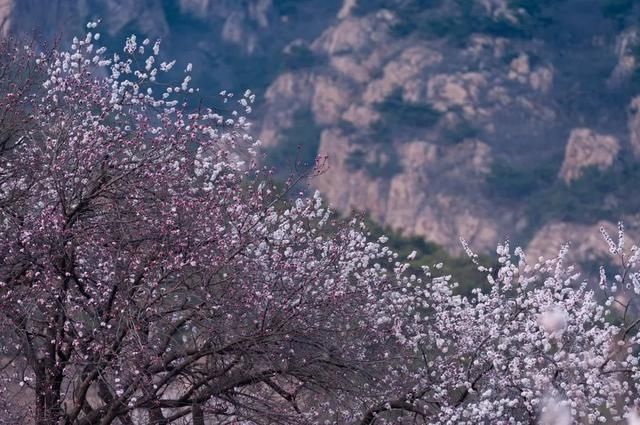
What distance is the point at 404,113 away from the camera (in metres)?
67.4

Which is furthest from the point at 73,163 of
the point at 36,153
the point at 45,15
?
the point at 45,15

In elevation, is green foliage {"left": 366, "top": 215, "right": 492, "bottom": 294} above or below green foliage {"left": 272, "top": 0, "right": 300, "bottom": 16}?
below

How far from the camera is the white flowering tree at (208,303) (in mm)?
9375

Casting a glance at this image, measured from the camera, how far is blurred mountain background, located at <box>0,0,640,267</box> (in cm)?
5797

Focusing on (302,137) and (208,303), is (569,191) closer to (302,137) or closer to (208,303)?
Answer: (302,137)

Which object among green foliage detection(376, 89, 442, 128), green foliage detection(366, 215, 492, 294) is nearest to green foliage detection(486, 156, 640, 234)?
green foliage detection(376, 89, 442, 128)

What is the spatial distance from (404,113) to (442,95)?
2.17 meters

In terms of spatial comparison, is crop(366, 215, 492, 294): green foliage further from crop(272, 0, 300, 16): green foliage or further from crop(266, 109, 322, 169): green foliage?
crop(272, 0, 300, 16): green foliage

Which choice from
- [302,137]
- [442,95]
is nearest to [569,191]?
[442,95]

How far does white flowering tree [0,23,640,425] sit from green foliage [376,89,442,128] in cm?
5381

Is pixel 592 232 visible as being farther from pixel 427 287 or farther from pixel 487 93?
pixel 427 287

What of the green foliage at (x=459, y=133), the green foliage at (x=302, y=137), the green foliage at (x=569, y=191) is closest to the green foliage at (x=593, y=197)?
the green foliage at (x=569, y=191)

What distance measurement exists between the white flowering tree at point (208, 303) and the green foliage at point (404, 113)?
53.8 metres

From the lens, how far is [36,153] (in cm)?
1046
